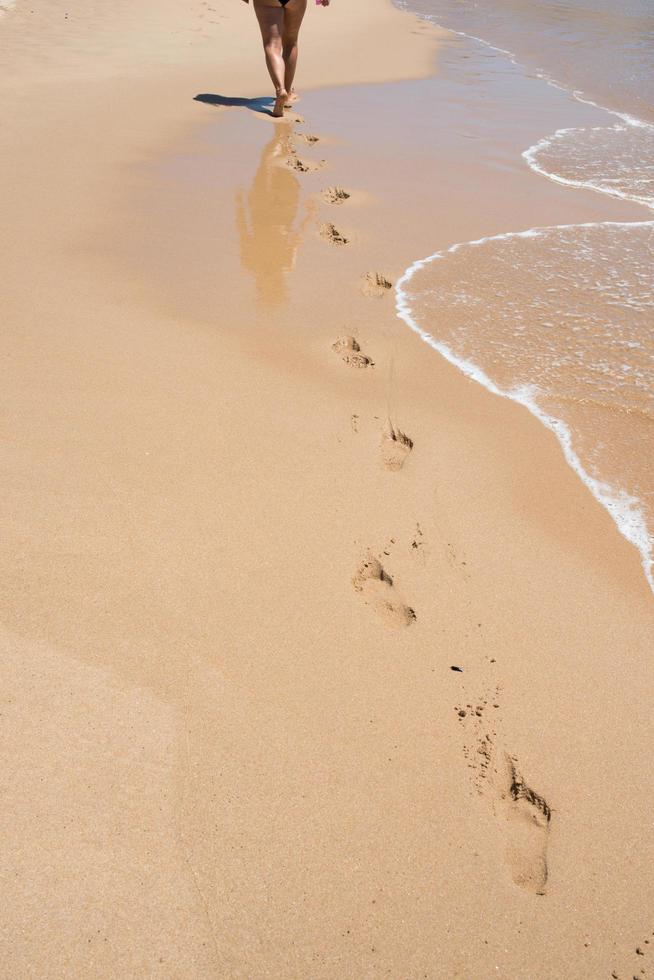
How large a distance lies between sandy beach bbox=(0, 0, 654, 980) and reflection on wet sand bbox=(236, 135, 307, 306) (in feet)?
0.13

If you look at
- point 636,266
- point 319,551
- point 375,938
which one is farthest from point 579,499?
point 636,266

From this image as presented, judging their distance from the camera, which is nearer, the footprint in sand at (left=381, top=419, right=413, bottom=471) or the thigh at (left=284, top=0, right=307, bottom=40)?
the footprint in sand at (left=381, top=419, right=413, bottom=471)

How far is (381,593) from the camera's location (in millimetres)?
2236

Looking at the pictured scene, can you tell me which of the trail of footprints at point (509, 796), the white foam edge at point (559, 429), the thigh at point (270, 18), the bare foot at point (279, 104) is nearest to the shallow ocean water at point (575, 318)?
the white foam edge at point (559, 429)

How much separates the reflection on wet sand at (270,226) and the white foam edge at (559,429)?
2.28 ft

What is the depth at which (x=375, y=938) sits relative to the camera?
4.99 feet

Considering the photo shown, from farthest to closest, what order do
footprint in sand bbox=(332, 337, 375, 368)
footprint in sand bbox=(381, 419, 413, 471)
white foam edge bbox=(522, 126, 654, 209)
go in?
1. white foam edge bbox=(522, 126, 654, 209)
2. footprint in sand bbox=(332, 337, 375, 368)
3. footprint in sand bbox=(381, 419, 413, 471)

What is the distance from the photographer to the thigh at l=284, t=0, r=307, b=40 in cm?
636

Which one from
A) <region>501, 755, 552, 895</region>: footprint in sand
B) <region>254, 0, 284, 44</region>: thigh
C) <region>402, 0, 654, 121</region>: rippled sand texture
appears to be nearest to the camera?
<region>501, 755, 552, 895</region>: footprint in sand

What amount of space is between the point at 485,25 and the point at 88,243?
1222 centimetres

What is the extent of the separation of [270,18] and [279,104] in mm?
678

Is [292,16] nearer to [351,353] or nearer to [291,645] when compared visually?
[351,353]

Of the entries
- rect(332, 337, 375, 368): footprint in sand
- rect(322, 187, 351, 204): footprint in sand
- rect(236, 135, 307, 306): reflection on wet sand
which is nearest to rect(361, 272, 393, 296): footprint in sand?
rect(236, 135, 307, 306): reflection on wet sand

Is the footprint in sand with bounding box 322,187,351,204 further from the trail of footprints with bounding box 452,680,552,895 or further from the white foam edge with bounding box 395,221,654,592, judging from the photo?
the trail of footprints with bounding box 452,680,552,895
